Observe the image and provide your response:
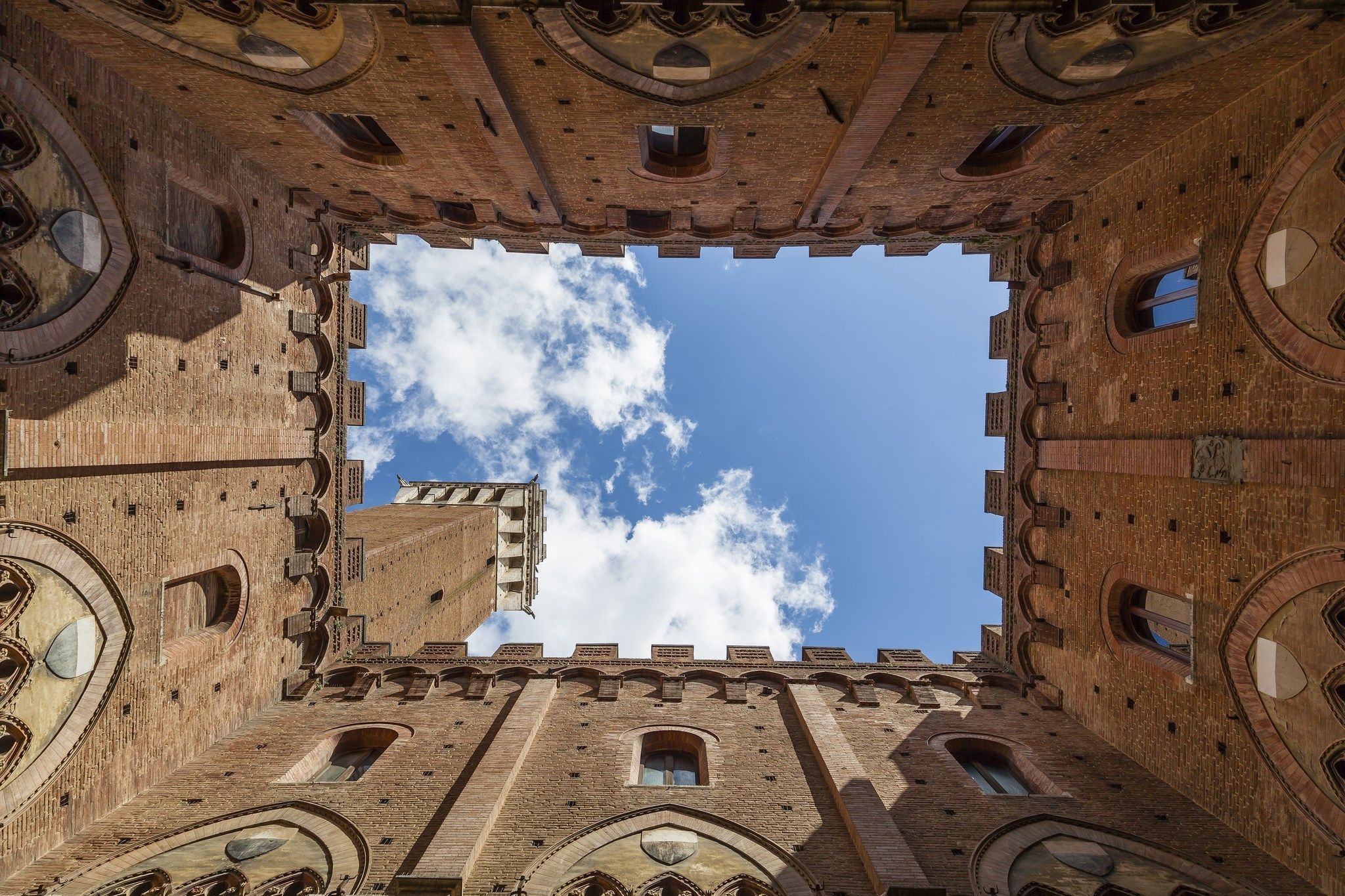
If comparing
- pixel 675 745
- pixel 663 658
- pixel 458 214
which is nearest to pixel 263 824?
pixel 675 745

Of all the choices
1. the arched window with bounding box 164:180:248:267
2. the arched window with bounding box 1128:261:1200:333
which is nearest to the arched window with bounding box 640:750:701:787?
the arched window with bounding box 1128:261:1200:333

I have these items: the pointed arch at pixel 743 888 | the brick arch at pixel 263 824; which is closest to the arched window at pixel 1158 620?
the pointed arch at pixel 743 888

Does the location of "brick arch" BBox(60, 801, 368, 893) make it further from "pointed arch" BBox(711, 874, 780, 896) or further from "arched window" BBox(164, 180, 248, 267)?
"arched window" BBox(164, 180, 248, 267)

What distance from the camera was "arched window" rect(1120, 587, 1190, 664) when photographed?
1025cm

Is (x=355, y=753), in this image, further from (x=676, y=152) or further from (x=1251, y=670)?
(x=1251, y=670)

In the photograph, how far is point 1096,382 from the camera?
12.4 metres

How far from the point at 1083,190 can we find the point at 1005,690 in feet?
39.5

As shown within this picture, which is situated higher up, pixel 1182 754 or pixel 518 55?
pixel 518 55

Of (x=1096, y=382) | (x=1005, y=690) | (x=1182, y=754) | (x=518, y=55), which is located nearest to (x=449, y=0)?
(x=518, y=55)

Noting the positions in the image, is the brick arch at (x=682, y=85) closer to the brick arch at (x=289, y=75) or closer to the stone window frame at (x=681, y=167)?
the stone window frame at (x=681, y=167)

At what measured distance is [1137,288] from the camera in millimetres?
11812

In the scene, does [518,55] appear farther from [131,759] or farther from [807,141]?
[131,759]

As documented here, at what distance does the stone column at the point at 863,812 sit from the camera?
7.98 meters

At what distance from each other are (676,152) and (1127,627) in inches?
558
